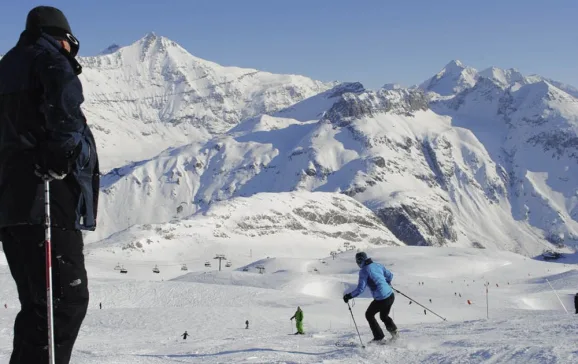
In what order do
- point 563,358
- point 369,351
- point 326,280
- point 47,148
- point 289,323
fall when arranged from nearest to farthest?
point 47,148
point 563,358
point 369,351
point 289,323
point 326,280

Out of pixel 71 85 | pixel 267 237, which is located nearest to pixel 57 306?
pixel 71 85

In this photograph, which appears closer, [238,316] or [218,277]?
[238,316]

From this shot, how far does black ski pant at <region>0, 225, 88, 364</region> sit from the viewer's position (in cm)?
482

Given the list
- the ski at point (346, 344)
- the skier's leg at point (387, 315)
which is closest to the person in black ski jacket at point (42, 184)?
the ski at point (346, 344)

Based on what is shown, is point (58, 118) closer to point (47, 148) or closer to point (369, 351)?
point (47, 148)

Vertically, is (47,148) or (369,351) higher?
(47,148)

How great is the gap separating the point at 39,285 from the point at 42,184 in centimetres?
74

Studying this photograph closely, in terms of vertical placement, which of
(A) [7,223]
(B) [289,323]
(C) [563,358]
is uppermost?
(A) [7,223]

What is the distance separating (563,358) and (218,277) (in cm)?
7525

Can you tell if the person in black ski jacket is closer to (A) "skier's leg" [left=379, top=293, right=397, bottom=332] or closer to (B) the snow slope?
(B) the snow slope

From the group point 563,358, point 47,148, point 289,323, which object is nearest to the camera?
point 47,148

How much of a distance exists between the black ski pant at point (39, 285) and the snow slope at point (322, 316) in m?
6.03

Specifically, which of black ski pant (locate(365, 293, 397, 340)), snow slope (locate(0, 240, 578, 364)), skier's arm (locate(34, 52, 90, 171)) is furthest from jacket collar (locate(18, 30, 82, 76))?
black ski pant (locate(365, 293, 397, 340))

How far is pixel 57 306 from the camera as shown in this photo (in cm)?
487
